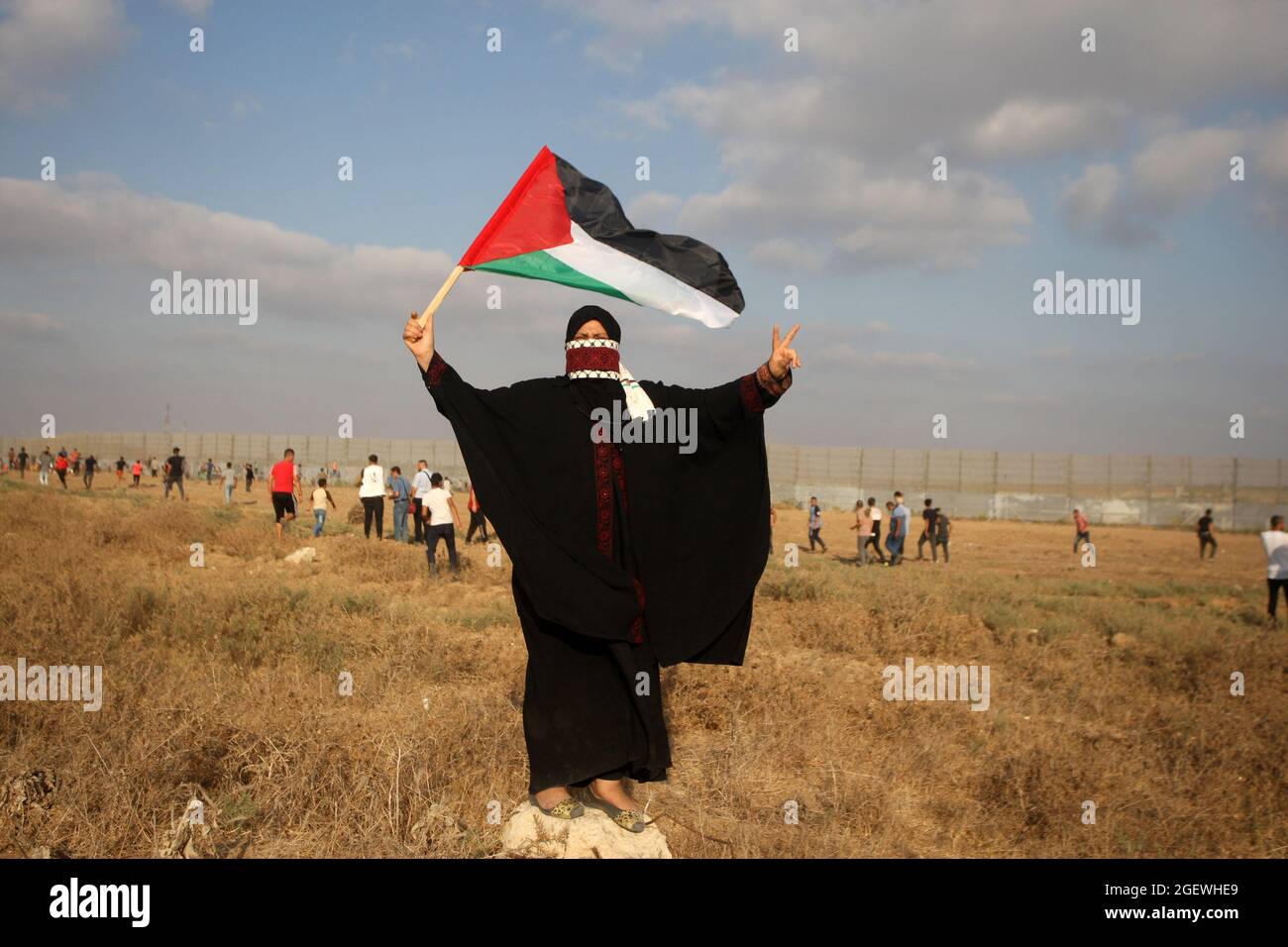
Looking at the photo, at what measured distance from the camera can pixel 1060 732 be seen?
21.2 feet

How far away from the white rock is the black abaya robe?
6.7 inches

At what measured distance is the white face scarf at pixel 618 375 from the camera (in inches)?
178

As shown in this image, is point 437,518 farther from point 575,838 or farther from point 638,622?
point 575,838

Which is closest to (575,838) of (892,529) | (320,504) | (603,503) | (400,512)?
(603,503)

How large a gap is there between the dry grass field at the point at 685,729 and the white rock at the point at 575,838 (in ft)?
0.42

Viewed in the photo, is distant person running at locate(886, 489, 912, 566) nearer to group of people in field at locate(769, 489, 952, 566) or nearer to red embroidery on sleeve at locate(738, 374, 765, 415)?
group of people in field at locate(769, 489, 952, 566)

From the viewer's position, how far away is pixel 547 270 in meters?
4.91

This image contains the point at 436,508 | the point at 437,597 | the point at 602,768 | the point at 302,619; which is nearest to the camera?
the point at 602,768

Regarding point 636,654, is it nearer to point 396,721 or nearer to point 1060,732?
point 396,721

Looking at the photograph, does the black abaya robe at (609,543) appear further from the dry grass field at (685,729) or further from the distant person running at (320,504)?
the distant person running at (320,504)

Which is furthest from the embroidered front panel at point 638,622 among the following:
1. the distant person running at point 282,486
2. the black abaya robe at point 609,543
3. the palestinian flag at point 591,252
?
the distant person running at point 282,486

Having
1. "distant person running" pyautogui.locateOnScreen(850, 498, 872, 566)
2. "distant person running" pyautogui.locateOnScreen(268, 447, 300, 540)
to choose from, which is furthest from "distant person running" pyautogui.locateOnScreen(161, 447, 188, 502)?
"distant person running" pyautogui.locateOnScreen(850, 498, 872, 566)
